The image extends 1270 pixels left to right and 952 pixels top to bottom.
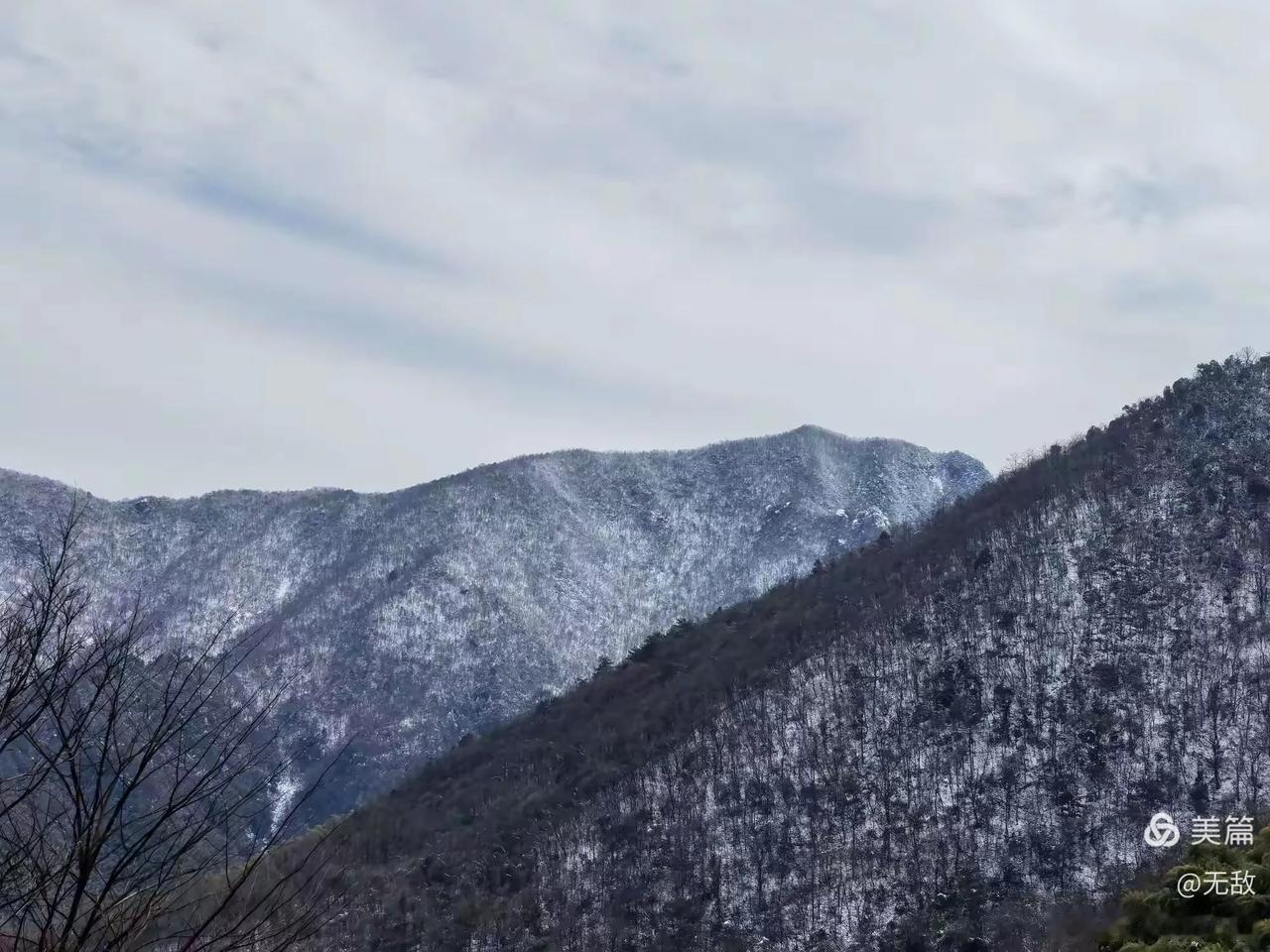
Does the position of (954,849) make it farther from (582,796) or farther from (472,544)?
(472,544)

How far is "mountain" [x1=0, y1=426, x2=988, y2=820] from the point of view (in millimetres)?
121125

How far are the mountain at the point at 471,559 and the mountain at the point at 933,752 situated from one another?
180 ft

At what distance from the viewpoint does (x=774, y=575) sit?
137250mm

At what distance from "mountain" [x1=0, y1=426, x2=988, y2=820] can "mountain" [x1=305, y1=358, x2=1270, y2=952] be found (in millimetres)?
54778

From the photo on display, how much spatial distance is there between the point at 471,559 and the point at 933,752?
91.6 meters

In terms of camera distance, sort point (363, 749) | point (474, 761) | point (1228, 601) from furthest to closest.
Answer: point (363, 749) < point (474, 761) < point (1228, 601)

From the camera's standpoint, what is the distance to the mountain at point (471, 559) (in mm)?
121125

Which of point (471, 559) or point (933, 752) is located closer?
point (933, 752)

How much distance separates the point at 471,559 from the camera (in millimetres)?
135750

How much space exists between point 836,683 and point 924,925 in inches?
623

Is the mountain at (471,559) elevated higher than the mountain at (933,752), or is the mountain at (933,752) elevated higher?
the mountain at (471,559)

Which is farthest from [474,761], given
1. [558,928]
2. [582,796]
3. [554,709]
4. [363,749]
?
[363,749]

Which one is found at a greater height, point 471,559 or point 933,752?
point 471,559

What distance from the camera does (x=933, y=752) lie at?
49531 mm
